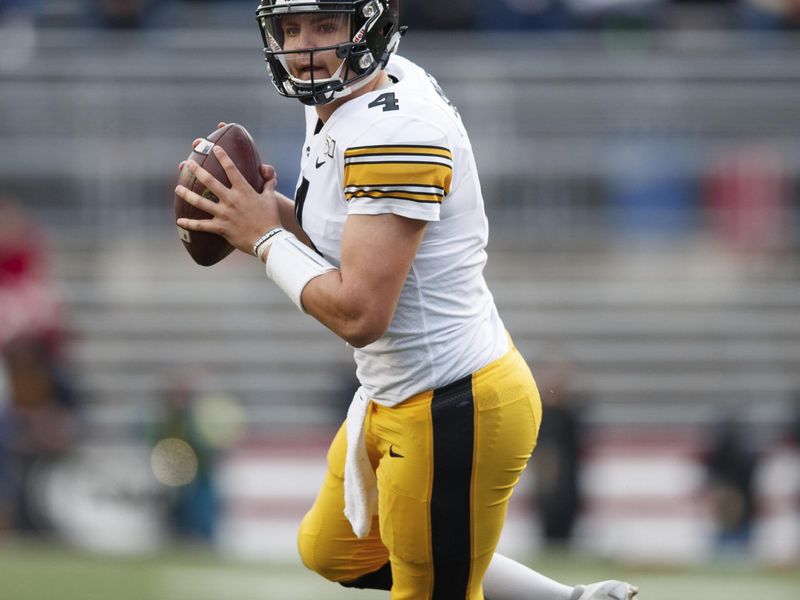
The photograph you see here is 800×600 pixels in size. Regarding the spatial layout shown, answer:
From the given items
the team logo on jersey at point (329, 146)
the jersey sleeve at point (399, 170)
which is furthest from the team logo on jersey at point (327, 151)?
the jersey sleeve at point (399, 170)

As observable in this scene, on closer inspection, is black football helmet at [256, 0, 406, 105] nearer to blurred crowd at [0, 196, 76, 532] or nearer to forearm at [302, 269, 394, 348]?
forearm at [302, 269, 394, 348]

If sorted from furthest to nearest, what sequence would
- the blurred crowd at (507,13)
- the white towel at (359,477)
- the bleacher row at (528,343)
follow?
the blurred crowd at (507,13) → the bleacher row at (528,343) → the white towel at (359,477)

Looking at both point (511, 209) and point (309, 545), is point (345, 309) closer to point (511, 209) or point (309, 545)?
point (309, 545)

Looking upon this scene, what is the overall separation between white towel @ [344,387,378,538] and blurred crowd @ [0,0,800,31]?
7.73 m

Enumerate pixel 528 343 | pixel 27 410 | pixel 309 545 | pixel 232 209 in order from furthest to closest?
pixel 528 343, pixel 27 410, pixel 309 545, pixel 232 209

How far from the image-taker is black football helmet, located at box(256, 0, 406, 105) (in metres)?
3.40

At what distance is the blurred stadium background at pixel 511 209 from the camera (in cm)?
1063

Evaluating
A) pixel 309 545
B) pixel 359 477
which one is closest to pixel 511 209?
pixel 309 545

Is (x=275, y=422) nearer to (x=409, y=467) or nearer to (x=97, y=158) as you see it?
(x=97, y=158)

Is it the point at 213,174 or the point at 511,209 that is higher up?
the point at 213,174

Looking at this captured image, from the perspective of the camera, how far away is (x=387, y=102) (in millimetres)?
3350

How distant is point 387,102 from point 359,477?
3.01 feet

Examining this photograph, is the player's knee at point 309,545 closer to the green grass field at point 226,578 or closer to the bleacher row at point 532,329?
the green grass field at point 226,578

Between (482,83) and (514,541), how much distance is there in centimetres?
333
